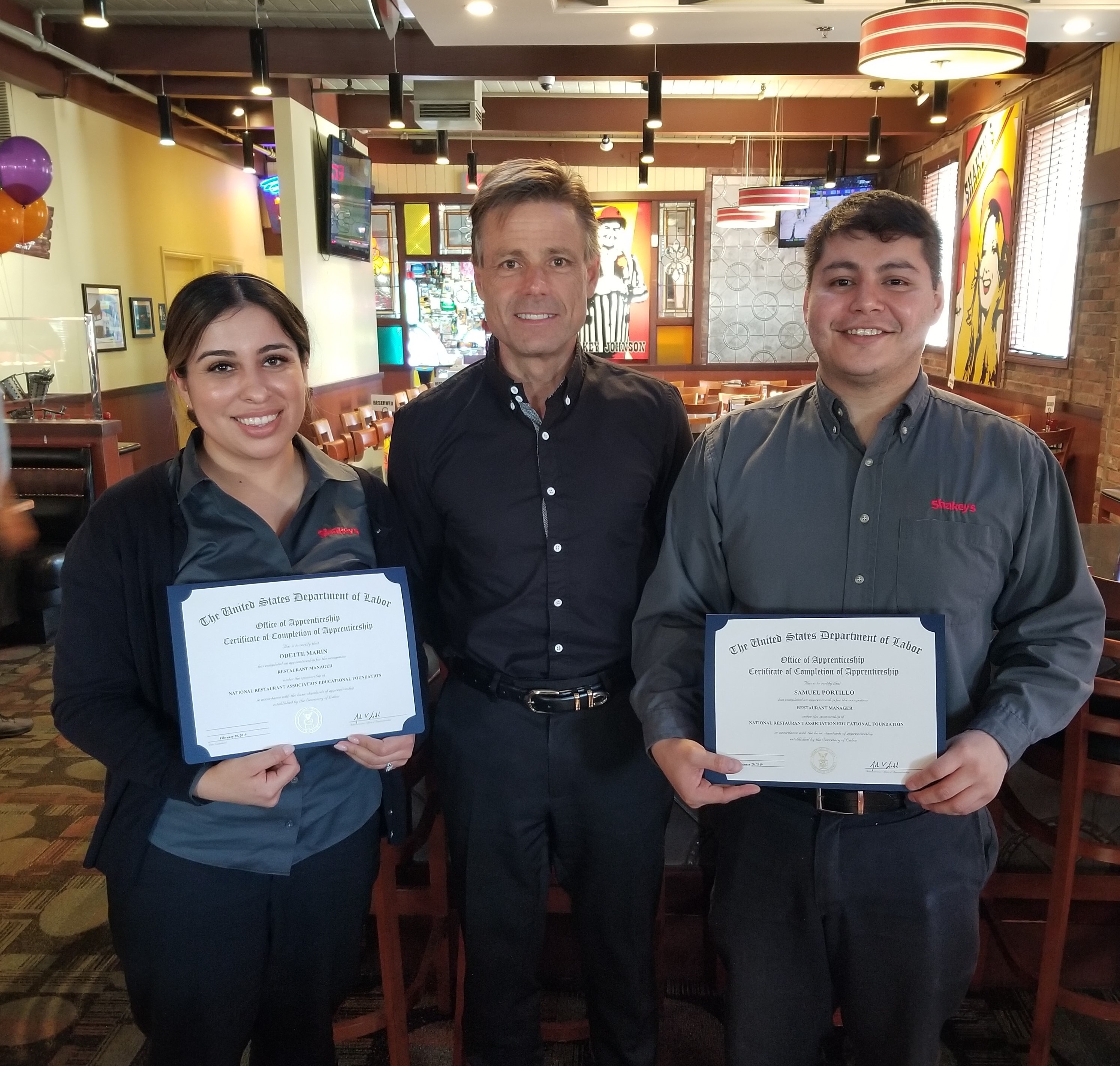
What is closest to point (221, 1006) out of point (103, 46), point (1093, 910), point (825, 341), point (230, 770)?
point (230, 770)

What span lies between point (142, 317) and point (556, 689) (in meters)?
9.37

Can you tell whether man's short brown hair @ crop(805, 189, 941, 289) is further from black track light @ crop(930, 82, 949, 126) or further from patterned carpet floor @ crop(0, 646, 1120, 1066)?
black track light @ crop(930, 82, 949, 126)

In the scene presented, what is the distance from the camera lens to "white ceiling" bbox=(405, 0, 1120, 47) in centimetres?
541

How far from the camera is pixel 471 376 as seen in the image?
1893mm

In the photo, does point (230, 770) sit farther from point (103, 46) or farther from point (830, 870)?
point (103, 46)

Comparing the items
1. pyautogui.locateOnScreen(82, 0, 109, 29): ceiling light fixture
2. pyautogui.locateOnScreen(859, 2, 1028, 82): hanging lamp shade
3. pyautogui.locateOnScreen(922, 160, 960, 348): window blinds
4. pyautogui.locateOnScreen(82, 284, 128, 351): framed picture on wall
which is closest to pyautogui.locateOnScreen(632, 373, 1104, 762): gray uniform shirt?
pyautogui.locateOnScreen(859, 2, 1028, 82): hanging lamp shade

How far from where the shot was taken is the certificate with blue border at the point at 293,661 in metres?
1.29

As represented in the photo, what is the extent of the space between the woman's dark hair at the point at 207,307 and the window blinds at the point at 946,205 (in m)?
8.77

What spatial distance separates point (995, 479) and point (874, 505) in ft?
0.63

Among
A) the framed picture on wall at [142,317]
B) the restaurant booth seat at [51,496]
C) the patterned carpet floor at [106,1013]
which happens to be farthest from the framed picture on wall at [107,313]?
the patterned carpet floor at [106,1013]

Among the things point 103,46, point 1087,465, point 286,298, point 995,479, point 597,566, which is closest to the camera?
point 995,479

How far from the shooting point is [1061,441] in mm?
6352

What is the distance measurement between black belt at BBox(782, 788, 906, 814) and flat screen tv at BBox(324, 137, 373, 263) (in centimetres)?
841

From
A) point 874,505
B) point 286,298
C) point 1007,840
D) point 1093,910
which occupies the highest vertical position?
point 286,298
